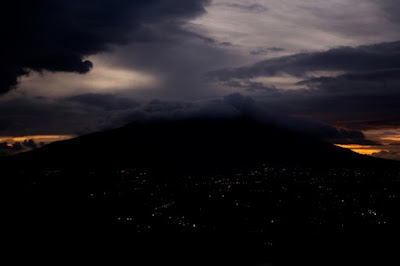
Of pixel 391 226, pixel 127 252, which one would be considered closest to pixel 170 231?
pixel 127 252

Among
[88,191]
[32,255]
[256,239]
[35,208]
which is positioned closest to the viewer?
[32,255]

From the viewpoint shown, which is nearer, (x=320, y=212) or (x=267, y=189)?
(x=320, y=212)

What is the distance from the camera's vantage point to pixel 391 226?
4909 inches

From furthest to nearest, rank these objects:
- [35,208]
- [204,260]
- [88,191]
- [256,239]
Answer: [88,191] → [35,208] → [256,239] → [204,260]

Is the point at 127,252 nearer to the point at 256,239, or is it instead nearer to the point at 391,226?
the point at 256,239

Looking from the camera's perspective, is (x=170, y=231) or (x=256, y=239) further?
(x=170, y=231)

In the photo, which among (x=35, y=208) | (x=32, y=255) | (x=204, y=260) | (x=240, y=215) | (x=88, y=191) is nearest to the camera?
(x=204, y=260)

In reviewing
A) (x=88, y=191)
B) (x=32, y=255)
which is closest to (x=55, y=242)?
(x=32, y=255)

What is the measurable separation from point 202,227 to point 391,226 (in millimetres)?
57952

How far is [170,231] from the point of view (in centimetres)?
11831

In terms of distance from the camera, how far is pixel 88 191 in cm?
19175

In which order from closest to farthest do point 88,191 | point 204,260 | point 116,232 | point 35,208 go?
point 204,260 → point 116,232 → point 35,208 → point 88,191

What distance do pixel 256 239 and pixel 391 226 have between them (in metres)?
47.9

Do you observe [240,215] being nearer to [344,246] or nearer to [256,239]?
[256,239]
